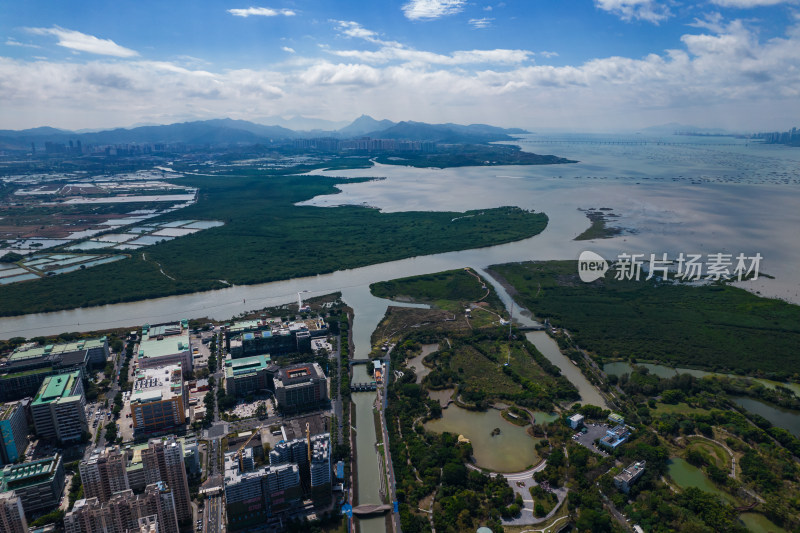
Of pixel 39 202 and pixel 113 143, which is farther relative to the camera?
pixel 113 143

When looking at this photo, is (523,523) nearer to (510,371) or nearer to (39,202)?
(510,371)

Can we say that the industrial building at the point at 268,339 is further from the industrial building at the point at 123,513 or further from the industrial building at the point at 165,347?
the industrial building at the point at 123,513

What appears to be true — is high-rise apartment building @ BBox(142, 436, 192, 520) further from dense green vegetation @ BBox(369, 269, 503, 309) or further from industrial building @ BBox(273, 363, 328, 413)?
dense green vegetation @ BBox(369, 269, 503, 309)

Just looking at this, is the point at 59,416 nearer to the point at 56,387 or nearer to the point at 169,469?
the point at 56,387

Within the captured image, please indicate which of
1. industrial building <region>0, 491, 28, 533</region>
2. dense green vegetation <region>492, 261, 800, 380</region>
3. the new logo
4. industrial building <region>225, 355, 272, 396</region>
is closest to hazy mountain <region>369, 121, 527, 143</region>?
the new logo

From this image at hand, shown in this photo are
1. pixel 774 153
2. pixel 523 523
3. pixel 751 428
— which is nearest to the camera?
pixel 523 523

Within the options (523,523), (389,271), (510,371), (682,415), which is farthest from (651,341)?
(389,271)
